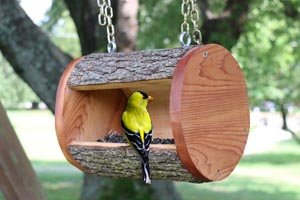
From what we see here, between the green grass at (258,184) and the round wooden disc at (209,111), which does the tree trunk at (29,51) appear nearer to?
the round wooden disc at (209,111)

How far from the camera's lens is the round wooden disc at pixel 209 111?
2.15 m

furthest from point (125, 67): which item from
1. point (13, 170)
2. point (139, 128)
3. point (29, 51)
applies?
point (29, 51)

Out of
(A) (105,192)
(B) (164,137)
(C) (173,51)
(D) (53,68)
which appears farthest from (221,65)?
(A) (105,192)

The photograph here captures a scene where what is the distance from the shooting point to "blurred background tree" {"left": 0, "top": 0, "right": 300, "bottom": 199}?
5.57 metres

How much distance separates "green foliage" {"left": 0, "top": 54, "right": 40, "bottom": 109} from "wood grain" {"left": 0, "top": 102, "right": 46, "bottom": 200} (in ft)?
111

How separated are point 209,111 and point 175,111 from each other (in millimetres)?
205

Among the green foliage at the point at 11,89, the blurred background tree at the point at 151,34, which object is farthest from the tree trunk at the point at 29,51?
the green foliage at the point at 11,89

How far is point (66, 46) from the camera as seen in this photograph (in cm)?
2792

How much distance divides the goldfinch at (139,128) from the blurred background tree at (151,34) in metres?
3.33

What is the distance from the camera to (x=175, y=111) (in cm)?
214

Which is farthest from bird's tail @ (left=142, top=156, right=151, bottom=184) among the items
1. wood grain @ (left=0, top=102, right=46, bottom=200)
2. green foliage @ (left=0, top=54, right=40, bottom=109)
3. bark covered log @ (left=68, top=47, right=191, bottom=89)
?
green foliage @ (left=0, top=54, right=40, bottom=109)

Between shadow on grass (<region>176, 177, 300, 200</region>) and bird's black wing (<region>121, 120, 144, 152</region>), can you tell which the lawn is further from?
bird's black wing (<region>121, 120, 144, 152</region>)

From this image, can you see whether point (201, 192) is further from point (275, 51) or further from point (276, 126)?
point (276, 126)

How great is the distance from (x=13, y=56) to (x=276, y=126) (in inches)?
963
